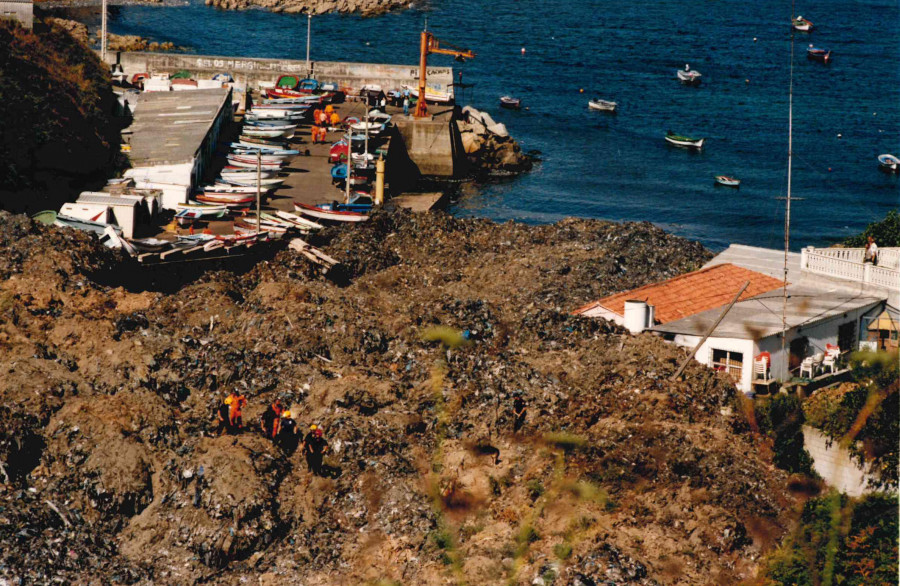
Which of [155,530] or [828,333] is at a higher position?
[828,333]

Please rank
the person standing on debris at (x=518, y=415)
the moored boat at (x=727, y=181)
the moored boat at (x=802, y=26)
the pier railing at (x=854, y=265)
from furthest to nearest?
the moored boat at (x=802, y=26) < the moored boat at (x=727, y=181) < the pier railing at (x=854, y=265) < the person standing on debris at (x=518, y=415)

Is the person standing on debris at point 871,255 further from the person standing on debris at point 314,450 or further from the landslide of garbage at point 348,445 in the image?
the person standing on debris at point 314,450

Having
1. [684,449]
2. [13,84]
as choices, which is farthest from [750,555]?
[13,84]

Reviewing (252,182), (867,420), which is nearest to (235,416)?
(867,420)

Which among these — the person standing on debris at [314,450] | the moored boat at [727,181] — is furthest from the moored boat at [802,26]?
the person standing on debris at [314,450]

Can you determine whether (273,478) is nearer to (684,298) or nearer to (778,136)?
(684,298)

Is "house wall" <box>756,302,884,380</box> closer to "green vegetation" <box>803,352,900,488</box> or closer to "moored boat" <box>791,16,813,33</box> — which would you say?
"green vegetation" <box>803,352,900,488</box>
